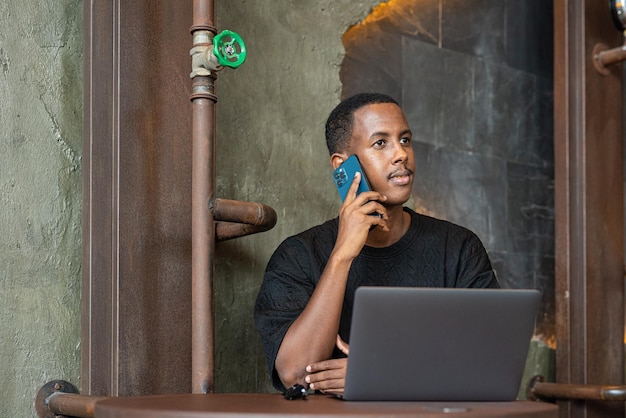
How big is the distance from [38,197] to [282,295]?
66cm

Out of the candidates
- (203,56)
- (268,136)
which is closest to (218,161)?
(268,136)

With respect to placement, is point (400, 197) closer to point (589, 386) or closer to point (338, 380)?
point (338, 380)

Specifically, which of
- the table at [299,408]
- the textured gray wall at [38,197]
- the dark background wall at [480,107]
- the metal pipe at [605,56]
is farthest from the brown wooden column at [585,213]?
the textured gray wall at [38,197]

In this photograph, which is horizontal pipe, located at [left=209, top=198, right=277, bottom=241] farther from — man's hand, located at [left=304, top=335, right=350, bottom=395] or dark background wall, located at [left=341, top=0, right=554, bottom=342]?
dark background wall, located at [left=341, top=0, right=554, bottom=342]

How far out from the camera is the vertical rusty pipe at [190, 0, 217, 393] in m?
2.23

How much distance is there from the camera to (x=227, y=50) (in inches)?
85.8

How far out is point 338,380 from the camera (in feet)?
6.68

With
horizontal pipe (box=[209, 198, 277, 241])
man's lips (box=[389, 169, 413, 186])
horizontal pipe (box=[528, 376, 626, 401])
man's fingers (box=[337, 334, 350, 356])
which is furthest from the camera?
horizontal pipe (box=[528, 376, 626, 401])

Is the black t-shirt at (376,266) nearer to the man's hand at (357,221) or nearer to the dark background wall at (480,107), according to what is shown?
the man's hand at (357,221)

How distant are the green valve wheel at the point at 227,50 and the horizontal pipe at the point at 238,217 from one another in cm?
34

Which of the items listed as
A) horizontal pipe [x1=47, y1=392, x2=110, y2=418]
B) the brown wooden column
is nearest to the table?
horizontal pipe [x1=47, y1=392, x2=110, y2=418]

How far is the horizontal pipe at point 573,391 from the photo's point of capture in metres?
3.08

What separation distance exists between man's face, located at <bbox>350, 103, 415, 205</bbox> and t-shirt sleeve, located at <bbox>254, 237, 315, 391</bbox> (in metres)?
0.27

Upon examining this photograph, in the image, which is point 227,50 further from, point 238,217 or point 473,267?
point 473,267
